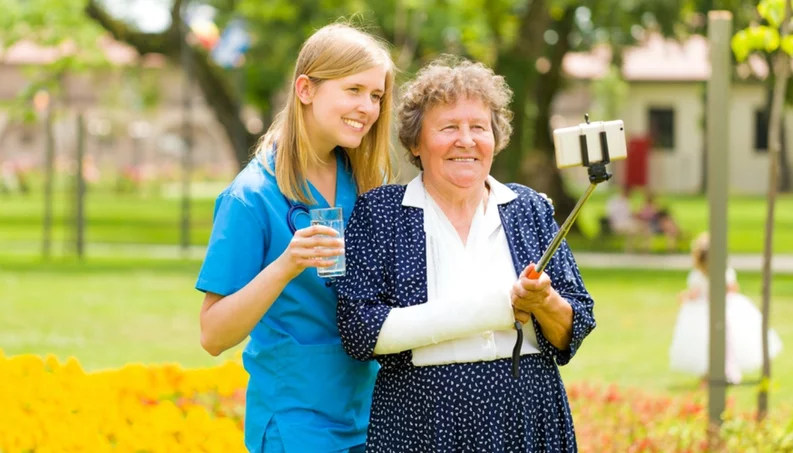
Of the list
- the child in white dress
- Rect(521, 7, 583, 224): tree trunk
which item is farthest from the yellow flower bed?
Rect(521, 7, 583, 224): tree trunk

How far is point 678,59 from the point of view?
5834cm

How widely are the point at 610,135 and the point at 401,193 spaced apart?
0.61m

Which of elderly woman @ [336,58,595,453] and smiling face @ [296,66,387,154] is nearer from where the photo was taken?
elderly woman @ [336,58,595,453]

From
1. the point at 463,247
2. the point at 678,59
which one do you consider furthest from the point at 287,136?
the point at 678,59

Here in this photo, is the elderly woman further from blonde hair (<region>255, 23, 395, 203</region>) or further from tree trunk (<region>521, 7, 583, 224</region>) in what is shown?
tree trunk (<region>521, 7, 583, 224</region>)

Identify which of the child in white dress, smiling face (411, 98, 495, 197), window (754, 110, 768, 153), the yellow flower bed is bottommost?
window (754, 110, 768, 153)

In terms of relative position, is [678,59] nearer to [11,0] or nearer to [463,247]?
[11,0]

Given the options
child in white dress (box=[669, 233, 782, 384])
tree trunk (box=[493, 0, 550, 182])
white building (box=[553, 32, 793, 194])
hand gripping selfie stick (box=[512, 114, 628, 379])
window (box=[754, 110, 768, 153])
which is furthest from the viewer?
window (box=[754, 110, 768, 153])

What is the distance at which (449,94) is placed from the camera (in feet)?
10.3

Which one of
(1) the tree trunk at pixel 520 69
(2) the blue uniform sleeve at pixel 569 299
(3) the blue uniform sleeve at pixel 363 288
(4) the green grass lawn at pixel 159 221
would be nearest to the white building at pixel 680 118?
(4) the green grass lawn at pixel 159 221

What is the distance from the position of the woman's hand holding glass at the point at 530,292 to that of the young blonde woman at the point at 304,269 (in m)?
0.50

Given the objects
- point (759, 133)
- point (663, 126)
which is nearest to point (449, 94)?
point (759, 133)

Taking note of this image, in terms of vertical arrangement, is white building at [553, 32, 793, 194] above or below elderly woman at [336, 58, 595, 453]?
below

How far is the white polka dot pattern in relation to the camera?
3.04m
